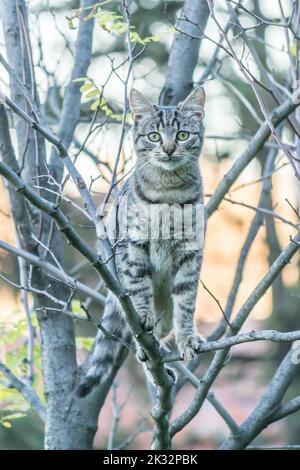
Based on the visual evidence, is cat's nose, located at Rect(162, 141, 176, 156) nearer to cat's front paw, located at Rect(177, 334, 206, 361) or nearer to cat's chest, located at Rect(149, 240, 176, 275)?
cat's chest, located at Rect(149, 240, 176, 275)

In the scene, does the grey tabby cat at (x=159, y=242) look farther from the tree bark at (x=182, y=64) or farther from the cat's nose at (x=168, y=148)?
the tree bark at (x=182, y=64)

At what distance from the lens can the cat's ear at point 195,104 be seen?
501cm

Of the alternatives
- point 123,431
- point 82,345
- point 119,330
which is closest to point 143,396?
point 123,431

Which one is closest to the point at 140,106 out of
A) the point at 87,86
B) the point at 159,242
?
the point at 87,86

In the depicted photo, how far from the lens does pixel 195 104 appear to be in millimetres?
5051

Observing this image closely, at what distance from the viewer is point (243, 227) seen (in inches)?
490

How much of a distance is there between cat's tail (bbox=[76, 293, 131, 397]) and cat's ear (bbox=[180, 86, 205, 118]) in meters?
1.37

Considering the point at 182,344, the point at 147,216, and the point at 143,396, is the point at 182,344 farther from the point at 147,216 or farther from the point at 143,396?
the point at 143,396

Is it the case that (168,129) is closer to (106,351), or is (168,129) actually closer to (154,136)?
(154,136)

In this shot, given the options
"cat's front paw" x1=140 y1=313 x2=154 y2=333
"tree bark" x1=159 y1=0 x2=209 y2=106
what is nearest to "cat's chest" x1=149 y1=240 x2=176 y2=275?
"cat's front paw" x1=140 y1=313 x2=154 y2=333

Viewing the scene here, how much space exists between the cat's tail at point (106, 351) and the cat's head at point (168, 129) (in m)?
1.00

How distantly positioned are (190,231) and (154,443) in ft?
4.29

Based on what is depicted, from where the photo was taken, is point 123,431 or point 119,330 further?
point 123,431

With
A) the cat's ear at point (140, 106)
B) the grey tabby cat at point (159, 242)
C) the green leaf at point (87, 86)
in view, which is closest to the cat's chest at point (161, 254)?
the grey tabby cat at point (159, 242)
